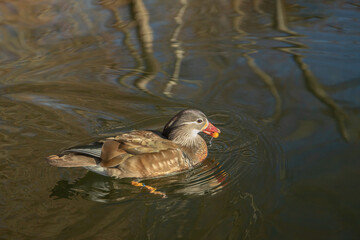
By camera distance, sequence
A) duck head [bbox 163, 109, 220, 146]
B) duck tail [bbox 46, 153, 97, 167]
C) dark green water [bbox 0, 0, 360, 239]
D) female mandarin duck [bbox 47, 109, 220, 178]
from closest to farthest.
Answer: dark green water [bbox 0, 0, 360, 239] < duck tail [bbox 46, 153, 97, 167] < female mandarin duck [bbox 47, 109, 220, 178] < duck head [bbox 163, 109, 220, 146]

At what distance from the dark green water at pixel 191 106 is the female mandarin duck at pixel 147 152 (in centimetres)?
19

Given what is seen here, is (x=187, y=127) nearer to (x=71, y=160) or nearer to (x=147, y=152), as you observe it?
(x=147, y=152)

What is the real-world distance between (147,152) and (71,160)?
107 cm

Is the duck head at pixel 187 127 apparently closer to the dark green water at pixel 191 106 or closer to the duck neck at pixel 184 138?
the duck neck at pixel 184 138

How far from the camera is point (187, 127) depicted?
7500mm

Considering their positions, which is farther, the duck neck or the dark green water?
the duck neck

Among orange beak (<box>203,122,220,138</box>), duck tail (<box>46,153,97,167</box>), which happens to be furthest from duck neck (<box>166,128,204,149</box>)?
duck tail (<box>46,153,97,167</box>)

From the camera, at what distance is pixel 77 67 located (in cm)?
1035

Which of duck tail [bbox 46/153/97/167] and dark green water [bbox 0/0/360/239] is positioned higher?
duck tail [bbox 46/153/97/167]

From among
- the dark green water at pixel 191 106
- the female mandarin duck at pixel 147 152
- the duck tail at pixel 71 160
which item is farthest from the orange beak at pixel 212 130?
the duck tail at pixel 71 160

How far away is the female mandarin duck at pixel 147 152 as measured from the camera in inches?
261

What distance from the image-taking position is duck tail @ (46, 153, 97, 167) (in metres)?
6.40

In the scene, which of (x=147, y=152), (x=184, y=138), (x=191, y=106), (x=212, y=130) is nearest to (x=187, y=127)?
(x=184, y=138)

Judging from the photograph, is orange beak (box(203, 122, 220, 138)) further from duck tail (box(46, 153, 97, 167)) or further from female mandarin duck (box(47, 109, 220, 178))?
duck tail (box(46, 153, 97, 167))
